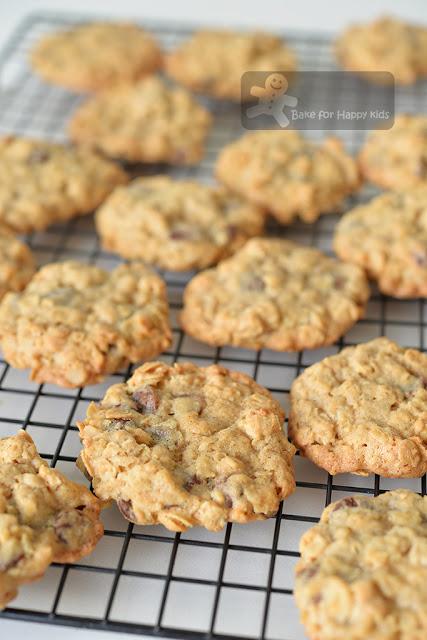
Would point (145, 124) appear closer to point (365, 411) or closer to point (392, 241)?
point (392, 241)

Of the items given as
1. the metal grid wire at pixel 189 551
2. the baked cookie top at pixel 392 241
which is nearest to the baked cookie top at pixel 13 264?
the metal grid wire at pixel 189 551

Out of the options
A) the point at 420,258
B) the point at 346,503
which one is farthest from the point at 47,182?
the point at 346,503

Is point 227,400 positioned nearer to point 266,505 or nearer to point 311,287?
point 266,505

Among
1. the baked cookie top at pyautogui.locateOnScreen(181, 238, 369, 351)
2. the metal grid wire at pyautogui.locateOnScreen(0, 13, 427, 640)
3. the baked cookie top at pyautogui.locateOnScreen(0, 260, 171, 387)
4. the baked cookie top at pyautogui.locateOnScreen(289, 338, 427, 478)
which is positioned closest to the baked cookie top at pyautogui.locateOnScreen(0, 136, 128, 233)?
the baked cookie top at pyautogui.locateOnScreen(0, 260, 171, 387)

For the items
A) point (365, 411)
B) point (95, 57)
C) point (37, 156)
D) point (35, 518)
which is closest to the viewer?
point (35, 518)

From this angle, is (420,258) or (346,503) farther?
(420,258)

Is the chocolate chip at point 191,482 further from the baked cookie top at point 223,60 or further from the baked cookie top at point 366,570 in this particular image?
the baked cookie top at point 223,60

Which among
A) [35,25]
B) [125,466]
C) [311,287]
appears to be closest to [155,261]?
[311,287]
